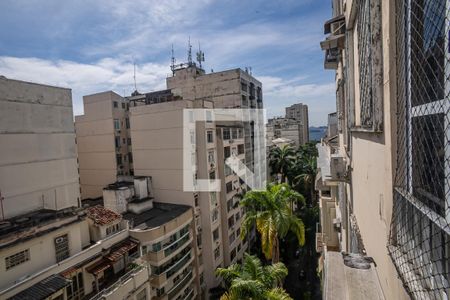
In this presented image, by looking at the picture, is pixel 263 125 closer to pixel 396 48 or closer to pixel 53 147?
pixel 53 147

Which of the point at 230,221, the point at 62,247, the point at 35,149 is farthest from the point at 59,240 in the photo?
the point at 230,221

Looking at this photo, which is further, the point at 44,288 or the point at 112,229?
the point at 112,229

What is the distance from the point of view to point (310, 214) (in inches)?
1326

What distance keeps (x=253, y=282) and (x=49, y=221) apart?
9341 mm

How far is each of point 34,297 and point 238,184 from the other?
68.5ft

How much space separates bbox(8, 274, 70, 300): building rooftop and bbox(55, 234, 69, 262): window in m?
1.25

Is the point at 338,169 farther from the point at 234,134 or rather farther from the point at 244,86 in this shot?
the point at 244,86

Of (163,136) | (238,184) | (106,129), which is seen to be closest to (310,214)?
(238,184)

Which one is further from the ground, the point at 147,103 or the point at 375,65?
the point at 147,103

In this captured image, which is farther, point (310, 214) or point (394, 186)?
point (310, 214)

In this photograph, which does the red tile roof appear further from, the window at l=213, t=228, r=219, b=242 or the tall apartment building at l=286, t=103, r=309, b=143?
the tall apartment building at l=286, t=103, r=309, b=143

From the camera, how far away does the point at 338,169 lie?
23.3ft

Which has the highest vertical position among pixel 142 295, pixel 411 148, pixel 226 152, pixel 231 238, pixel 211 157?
pixel 411 148

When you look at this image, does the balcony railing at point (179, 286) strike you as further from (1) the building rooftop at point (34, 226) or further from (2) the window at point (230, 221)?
(1) the building rooftop at point (34, 226)
